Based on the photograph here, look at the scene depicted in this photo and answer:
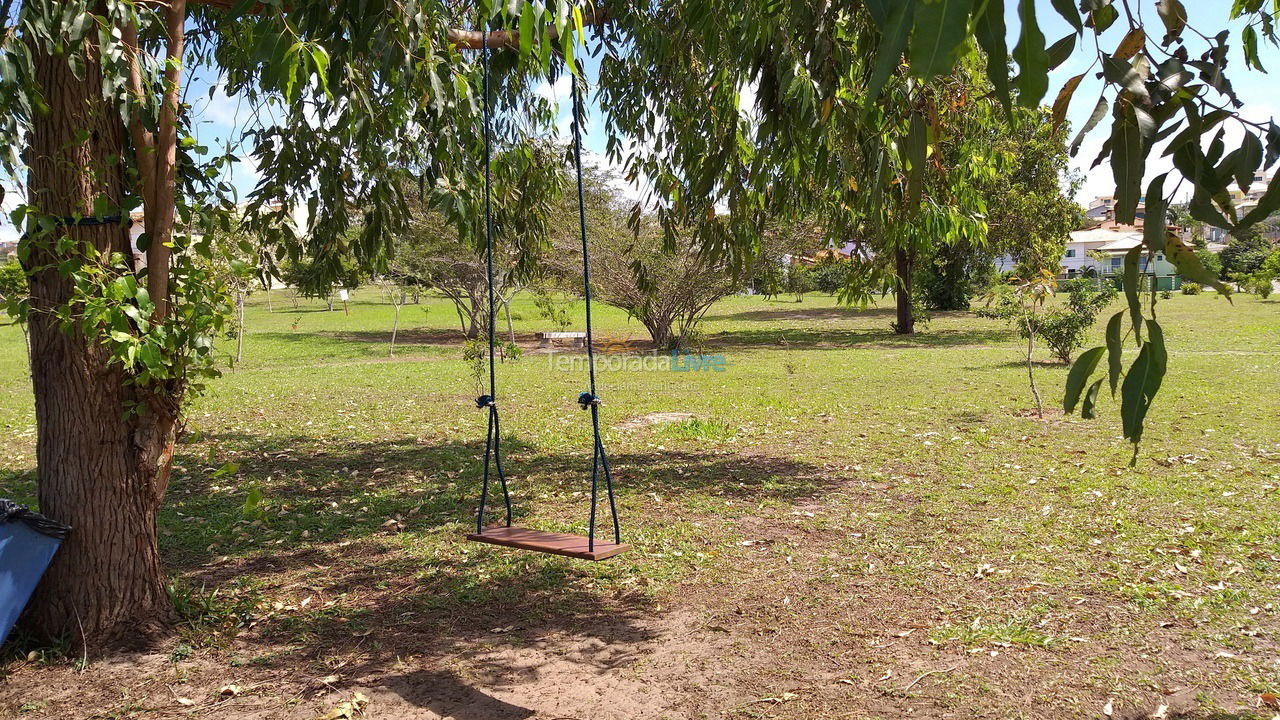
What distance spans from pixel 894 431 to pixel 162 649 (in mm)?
6682

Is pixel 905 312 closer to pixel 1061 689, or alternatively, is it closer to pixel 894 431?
pixel 894 431

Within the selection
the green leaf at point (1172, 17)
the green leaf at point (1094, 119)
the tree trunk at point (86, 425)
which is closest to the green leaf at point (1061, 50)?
the green leaf at point (1094, 119)

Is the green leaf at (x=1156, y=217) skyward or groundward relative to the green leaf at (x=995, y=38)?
groundward

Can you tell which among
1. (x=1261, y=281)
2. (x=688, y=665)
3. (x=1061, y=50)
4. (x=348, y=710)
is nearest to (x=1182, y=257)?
(x=1061, y=50)

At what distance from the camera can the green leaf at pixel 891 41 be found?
3.68 feet

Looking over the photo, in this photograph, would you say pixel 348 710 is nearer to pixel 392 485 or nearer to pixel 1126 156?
pixel 1126 156

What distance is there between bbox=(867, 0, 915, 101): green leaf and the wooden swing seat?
2674 millimetres

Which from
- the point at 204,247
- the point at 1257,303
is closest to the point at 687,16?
the point at 204,247

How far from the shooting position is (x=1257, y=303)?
27469 millimetres

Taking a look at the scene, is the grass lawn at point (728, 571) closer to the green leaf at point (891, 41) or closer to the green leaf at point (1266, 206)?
the green leaf at point (1266, 206)

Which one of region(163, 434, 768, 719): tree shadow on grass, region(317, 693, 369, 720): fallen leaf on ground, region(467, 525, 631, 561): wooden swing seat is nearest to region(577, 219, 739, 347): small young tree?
region(163, 434, 768, 719): tree shadow on grass

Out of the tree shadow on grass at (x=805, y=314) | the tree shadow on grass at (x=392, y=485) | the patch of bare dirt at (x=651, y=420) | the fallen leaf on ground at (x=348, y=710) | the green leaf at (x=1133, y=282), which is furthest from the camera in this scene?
the tree shadow on grass at (x=805, y=314)

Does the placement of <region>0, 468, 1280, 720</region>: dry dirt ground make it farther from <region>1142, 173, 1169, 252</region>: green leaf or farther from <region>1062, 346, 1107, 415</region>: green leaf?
<region>1142, 173, 1169, 252</region>: green leaf

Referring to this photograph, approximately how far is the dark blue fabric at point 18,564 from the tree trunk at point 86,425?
0.13 m
